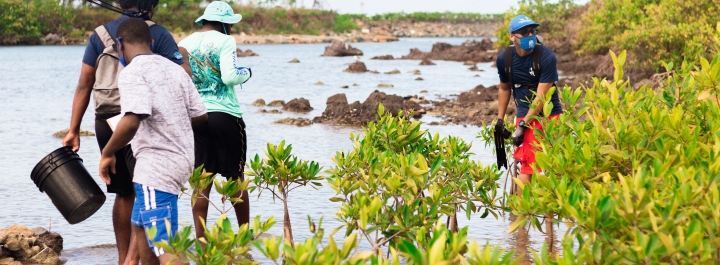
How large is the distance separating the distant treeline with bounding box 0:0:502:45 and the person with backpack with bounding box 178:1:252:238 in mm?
63161

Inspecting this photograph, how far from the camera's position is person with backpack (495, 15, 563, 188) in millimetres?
6391

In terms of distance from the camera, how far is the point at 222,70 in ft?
18.2

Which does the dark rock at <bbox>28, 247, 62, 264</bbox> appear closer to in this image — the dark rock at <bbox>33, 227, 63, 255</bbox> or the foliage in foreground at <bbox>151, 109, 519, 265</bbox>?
the dark rock at <bbox>33, 227, 63, 255</bbox>

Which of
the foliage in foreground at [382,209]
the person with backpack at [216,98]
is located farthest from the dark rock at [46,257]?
the foliage in foreground at [382,209]

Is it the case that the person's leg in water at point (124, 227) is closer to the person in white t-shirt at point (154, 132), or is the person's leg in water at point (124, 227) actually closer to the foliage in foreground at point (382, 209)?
the foliage in foreground at point (382, 209)

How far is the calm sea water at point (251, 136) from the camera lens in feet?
23.6

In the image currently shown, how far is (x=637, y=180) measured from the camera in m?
3.19

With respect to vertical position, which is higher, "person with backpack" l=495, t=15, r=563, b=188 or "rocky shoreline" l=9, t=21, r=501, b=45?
"person with backpack" l=495, t=15, r=563, b=188

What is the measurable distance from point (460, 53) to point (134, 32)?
4476cm

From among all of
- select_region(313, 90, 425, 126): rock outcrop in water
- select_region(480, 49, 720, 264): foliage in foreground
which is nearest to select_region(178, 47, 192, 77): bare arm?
select_region(480, 49, 720, 264): foliage in foreground

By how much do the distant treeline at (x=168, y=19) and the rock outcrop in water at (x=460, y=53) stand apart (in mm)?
30369

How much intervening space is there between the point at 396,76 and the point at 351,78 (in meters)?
1.85

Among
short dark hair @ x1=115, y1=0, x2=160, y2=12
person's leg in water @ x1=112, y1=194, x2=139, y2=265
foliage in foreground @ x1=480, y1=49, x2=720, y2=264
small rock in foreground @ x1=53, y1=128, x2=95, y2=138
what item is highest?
short dark hair @ x1=115, y1=0, x2=160, y2=12

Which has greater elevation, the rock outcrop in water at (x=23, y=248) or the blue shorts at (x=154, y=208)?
the blue shorts at (x=154, y=208)
